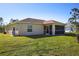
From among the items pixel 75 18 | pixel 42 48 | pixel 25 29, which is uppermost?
pixel 75 18

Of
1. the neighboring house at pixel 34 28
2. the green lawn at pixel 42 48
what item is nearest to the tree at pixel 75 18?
the green lawn at pixel 42 48

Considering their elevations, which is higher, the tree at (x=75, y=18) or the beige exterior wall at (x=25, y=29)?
the tree at (x=75, y=18)

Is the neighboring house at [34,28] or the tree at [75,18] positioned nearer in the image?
the tree at [75,18]

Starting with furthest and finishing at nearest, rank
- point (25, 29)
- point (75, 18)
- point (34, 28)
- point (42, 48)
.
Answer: point (34, 28) < point (25, 29) < point (75, 18) < point (42, 48)

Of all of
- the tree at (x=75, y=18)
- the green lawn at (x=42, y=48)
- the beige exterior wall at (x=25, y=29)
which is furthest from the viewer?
the beige exterior wall at (x=25, y=29)

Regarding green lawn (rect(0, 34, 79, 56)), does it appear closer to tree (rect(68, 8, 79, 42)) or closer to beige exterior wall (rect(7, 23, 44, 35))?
tree (rect(68, 8, 79, 42))

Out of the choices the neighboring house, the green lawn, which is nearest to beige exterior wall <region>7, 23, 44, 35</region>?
the neighboring house

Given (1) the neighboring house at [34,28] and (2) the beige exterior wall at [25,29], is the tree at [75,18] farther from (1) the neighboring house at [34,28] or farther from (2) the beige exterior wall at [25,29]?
(2) the beige exterior wall at [25,29]

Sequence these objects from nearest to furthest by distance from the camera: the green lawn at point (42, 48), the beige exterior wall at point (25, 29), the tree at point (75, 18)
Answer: the green lawn at point (42, 48) → the tree at point (75, 18) → the beige exterior wall at point (25, 29)

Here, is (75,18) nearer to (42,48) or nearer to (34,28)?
(42,48)

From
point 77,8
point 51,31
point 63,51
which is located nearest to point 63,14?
point 77,8

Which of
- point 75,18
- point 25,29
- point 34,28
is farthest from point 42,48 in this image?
point 34,28

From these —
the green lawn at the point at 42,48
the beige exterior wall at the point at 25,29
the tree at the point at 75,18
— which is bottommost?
the green lawn at the point at 42,48

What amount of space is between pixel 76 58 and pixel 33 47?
79.1 inches
